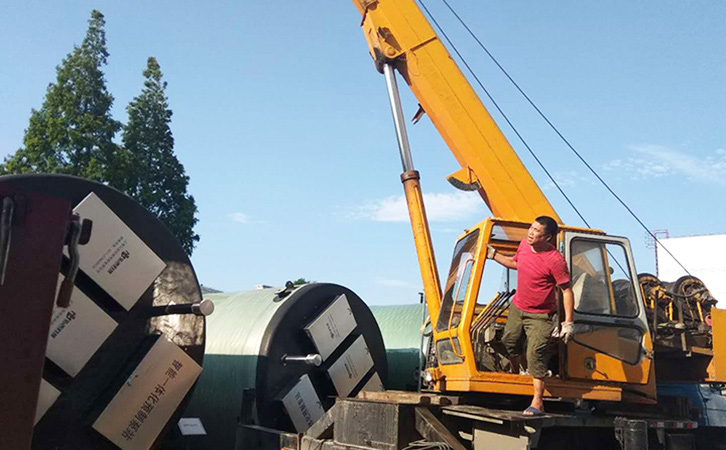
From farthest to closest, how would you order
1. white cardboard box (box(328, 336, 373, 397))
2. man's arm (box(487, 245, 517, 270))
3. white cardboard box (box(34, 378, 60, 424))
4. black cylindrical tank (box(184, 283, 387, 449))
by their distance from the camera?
white cardboard box (box(328, 336, 373, 397)) → black cylindrical tank (box(184, 283, 387, 449)) → man's arm (box(487, 245, 517, 270)) → white cardboard box (box(34, 378, 60, 424))

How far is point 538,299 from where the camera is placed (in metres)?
5.87

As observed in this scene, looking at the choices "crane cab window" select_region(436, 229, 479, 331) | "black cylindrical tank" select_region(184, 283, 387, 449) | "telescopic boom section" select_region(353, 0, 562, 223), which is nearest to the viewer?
"crane cab window" select_region(436, 229, 479, 331)

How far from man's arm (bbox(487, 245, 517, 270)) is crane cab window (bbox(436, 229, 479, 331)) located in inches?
5.0

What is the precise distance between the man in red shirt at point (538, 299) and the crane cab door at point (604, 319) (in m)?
0.27

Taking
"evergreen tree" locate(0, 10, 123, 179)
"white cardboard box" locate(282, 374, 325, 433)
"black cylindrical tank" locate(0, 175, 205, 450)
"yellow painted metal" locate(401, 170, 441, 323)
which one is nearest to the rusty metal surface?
"black cylindrical tank" locate(0, 175, 205, 450)

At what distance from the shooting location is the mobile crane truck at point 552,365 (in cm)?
581

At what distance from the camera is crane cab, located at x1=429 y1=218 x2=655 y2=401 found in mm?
5934

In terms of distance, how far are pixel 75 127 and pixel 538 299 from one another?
23426mm

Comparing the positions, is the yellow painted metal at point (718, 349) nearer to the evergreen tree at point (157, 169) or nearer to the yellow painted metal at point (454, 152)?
the yellow painted metal at point (454, 152)

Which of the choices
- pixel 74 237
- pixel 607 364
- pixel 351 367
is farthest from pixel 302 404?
pixel 74 237

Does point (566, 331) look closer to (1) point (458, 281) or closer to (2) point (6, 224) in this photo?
(1) point (458, 281)

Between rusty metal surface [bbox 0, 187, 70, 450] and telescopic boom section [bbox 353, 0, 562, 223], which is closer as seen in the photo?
rusty metal surface [bbox 0, 187, 70, 450]

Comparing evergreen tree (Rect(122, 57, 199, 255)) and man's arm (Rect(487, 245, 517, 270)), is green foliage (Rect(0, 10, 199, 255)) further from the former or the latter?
man's arm (Rect(487, 245, 517, 270))

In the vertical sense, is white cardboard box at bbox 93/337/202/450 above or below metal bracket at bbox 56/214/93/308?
below
